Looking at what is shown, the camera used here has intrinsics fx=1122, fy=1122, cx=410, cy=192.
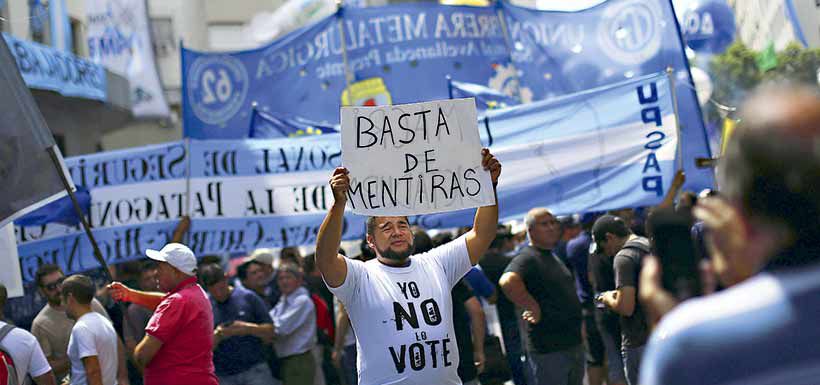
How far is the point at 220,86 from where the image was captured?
13250 millimetres

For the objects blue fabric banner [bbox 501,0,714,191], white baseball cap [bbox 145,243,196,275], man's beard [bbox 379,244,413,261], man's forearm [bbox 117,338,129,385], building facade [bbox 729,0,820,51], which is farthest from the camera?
building facade [bbox 729,0,820,51]

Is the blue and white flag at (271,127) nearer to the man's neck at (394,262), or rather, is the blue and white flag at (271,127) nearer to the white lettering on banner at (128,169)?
the white lettering on banner at (128,169)

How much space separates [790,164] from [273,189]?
29.1ft

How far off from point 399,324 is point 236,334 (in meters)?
3.71

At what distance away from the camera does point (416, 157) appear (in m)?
5.77

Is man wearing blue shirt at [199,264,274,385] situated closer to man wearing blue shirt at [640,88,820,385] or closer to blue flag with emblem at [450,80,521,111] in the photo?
blue flag with emblem at [450,80,521,111]

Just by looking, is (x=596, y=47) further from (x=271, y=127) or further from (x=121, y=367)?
(x=121, y=367)

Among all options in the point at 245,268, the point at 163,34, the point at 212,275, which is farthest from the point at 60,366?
the point at 163,34

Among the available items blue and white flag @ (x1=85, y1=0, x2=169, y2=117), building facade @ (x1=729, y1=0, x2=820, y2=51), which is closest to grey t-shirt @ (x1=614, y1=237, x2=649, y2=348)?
building facade @ (x1=729, y1=0, x2=820, y2=51)

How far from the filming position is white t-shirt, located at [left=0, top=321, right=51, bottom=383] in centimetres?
621

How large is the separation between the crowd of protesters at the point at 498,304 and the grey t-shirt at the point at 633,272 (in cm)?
1

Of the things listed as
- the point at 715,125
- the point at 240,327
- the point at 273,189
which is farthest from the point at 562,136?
the point at 715,125

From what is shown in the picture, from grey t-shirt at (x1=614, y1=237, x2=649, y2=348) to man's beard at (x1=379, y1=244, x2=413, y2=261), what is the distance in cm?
209

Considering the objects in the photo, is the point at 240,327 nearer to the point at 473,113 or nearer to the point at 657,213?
the point at 473,113
